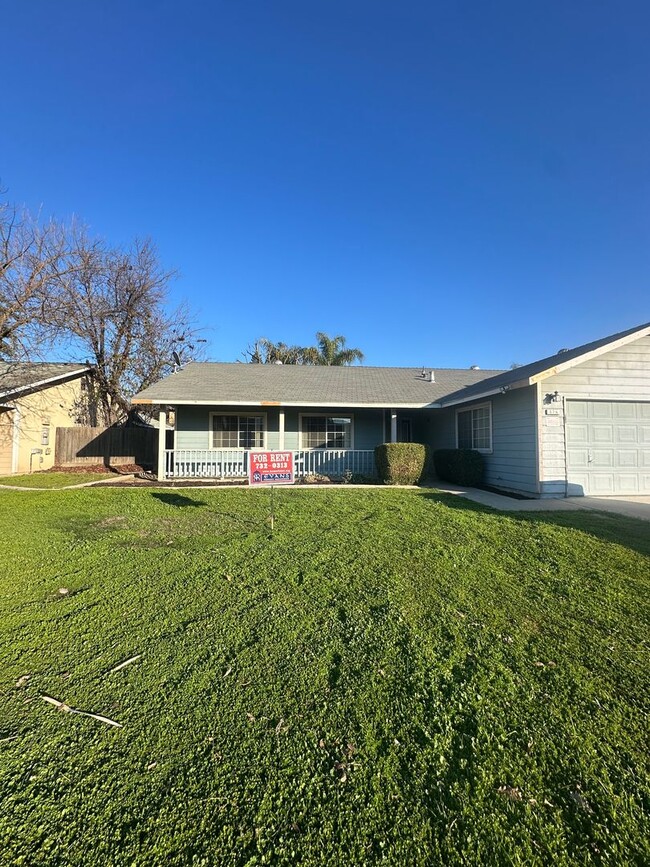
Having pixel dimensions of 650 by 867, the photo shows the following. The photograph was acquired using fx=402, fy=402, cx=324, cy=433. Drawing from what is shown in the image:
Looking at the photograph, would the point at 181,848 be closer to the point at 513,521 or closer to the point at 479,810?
the point at 479,810

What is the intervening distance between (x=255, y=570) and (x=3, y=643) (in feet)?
7.47

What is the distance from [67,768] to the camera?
2090 millimetres

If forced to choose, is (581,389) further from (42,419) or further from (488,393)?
(42,419)

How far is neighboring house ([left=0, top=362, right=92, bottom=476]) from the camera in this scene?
605 inches

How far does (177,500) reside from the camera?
8844 mm

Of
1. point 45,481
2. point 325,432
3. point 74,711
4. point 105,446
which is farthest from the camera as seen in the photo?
point 105,446

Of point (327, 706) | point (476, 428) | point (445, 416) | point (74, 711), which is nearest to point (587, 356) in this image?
point (476, 428)

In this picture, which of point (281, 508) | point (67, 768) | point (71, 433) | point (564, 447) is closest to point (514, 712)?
point (67, 768)

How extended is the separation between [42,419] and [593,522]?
19.4 meters

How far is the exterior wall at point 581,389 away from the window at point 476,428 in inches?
84.1

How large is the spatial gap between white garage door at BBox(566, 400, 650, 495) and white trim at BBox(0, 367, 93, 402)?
17.9 meters

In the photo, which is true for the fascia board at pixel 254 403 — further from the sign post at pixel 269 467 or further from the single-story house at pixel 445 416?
the sign post at pixel 269 467

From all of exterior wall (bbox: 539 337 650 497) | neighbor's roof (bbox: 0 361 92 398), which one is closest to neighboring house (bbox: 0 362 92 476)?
neighbor's roof (bbox: 0 361 92 398)

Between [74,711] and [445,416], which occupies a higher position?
[445,416]
